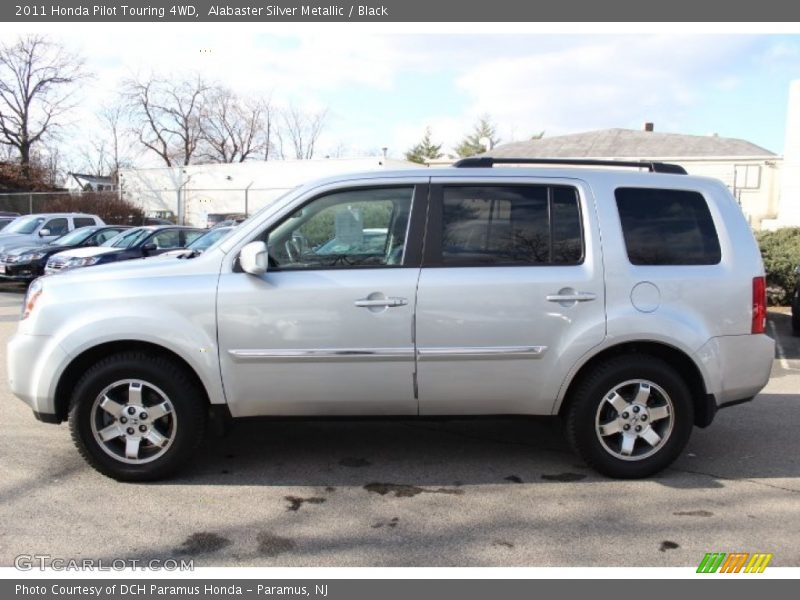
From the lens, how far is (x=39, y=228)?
1819cm

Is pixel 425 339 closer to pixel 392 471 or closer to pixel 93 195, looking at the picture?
pixel 392 471

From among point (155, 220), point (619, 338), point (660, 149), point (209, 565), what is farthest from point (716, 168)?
point (209, 565)

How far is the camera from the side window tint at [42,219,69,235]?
59.6 feet

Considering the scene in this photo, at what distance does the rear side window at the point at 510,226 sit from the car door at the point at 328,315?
23 centimetres

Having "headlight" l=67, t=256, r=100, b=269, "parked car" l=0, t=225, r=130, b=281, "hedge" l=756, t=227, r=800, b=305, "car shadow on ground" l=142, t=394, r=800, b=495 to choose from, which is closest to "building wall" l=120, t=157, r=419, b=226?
"parked car" l=0, t=225, r=130, b=281

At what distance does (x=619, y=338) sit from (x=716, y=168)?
87.9 ft

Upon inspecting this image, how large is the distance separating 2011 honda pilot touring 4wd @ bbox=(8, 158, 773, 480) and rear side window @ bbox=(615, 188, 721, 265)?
0.01 m

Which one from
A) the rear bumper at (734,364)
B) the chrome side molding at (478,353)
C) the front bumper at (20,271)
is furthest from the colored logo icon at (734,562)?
the front bumper at (20,271)

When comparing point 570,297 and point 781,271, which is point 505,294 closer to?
point 570,297

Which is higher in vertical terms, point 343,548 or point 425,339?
point 425,339

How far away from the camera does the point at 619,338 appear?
425 centimetres

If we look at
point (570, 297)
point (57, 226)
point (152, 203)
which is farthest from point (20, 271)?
point (152, 203)

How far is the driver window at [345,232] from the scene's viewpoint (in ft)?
14.0

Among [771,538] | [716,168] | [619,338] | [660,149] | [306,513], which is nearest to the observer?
[771,538]
